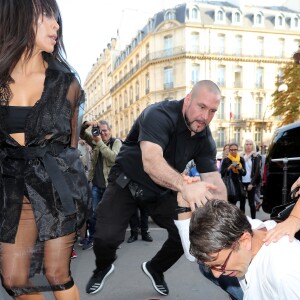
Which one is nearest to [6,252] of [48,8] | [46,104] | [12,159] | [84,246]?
[12,159]

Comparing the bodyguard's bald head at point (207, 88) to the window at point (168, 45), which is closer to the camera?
the bodyguard's bald head at point (207, 88)

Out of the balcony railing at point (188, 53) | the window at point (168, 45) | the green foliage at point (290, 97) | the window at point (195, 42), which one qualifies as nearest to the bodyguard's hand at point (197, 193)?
the green foliage at point (290, 97)

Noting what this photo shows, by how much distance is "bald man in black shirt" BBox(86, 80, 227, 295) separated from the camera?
8.41ft

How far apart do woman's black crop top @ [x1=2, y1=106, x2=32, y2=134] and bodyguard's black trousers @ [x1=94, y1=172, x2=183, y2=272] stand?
1.36 metres

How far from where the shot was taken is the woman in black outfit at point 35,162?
166 cm

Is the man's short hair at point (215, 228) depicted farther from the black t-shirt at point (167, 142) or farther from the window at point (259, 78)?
the window at point (259, 78)

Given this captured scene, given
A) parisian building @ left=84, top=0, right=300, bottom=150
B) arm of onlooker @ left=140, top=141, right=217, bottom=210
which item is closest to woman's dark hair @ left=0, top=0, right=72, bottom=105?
arm of onlooker @ left=140, top=141, right=217, bottom=210

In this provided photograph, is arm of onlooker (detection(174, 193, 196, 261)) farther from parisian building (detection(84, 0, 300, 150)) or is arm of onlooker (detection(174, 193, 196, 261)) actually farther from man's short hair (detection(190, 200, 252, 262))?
parisian building (detection(84, 0, 300, 150))

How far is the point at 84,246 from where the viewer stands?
4727 millimetres

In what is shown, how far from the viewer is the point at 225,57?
128 feet

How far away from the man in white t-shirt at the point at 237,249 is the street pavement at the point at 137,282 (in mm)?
1512

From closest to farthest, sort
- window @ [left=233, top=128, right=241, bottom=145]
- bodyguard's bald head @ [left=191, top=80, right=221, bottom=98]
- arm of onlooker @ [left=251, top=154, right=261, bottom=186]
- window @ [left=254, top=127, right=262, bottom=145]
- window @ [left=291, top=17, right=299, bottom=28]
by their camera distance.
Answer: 1. bodyguard's bald head @ [left=191, top=80, right=221, bottom=98]
2. arm of onlooker @ [left=251, top=154, right=261, bottom=186]
3. window @ [left=233, top=128, right=241, bottom=145]
4. window @ [left=254, top=127, right=262, bottom=145]
5. window @ [left=291, top=17, right=299, bottom=28]

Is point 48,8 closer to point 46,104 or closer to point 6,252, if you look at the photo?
point 46,104

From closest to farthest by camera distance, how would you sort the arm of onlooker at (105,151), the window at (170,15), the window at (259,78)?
the arm of onlooker at (105,151) < the window at (259,78) < the window at (170,15)
